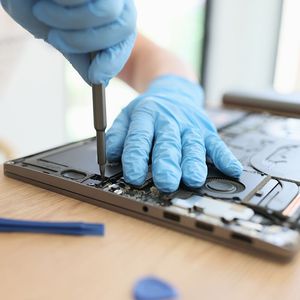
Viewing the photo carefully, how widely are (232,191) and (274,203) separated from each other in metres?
0.05

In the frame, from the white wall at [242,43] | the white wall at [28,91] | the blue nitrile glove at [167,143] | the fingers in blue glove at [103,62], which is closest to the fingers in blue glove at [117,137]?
the blue nitrile glove at [167,143]

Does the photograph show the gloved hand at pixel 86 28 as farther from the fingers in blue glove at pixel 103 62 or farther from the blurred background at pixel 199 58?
the blurred background at pixel 199 58

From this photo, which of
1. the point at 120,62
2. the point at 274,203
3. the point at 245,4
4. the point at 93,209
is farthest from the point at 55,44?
the point at 245,4

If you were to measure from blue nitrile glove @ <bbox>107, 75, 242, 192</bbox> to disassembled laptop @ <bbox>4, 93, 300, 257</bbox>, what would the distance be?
0.6 inches

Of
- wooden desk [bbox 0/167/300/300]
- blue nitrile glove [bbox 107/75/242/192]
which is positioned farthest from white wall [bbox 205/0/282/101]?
wooden desk [bbox 0/167/300/300]

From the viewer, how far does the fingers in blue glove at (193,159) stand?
0.52m

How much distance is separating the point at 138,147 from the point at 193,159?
0.25 feet

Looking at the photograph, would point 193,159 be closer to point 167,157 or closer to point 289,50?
point 167,157

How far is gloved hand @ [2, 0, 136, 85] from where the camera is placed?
442 mm

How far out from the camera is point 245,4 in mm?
1946

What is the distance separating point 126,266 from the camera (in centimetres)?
40

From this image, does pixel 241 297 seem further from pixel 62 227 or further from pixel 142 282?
pixel 62 227

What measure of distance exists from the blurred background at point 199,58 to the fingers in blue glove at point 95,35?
0.81 m

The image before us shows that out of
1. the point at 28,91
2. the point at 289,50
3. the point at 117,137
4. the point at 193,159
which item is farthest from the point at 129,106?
the point at 289,50
